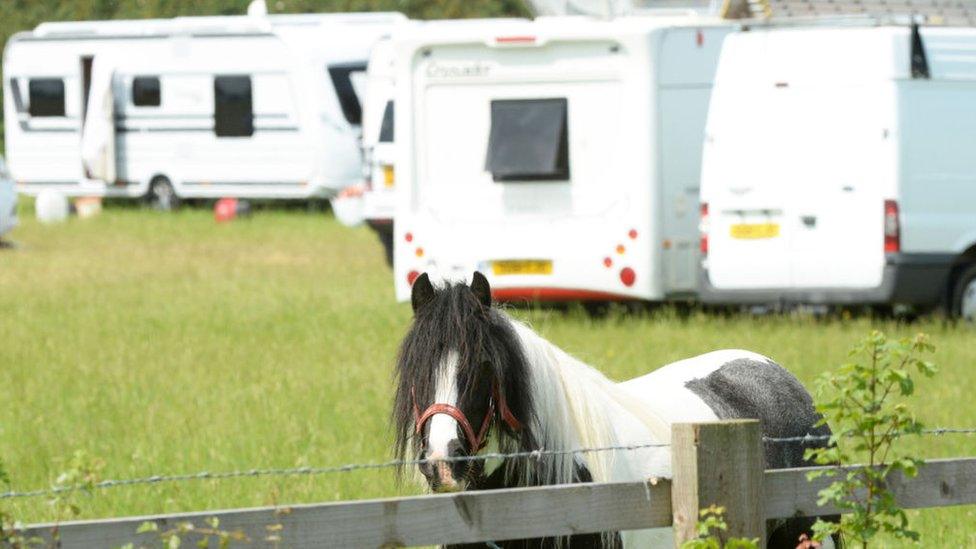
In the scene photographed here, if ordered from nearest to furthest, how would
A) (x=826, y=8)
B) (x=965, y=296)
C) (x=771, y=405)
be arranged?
(x=771, y=405)
(x=965, y=296)
(x=826, y=8)

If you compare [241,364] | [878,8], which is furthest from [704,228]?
[241,364]

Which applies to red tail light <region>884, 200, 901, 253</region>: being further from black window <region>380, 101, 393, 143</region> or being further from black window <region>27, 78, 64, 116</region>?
black window <region>27, 78, 64, 116</region>

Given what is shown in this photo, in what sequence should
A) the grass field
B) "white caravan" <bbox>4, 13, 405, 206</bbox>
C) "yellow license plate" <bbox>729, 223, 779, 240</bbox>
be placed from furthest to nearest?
"white caravan" <bbox>4, 13, 405, 206</bbox>
"yellow license plate" <bbox>729, 223, 779, 240</bbox>
the grass field

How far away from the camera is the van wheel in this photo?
36.4m

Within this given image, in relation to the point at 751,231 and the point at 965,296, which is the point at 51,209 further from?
the point at 965,296

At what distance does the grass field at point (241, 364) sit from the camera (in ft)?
34.3

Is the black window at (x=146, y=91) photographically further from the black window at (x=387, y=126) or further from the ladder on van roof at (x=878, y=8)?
the ladder on van roof at (x=878, y=8)

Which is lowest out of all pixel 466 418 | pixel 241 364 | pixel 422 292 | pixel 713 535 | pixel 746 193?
pixel 241 364

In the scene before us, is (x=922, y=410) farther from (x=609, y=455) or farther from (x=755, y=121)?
(x=609, y=455)

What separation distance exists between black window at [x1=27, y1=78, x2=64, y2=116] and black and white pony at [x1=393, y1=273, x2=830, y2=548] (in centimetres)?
3251

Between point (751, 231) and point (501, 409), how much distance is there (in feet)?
37.3

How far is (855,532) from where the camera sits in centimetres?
542

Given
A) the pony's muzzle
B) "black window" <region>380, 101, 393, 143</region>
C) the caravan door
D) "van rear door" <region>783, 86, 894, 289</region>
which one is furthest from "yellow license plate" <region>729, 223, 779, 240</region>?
the caravan door

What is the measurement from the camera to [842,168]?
16.5m
